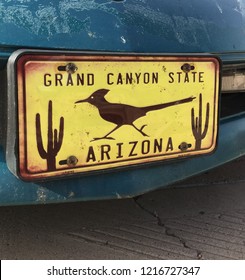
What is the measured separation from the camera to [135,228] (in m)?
2.79

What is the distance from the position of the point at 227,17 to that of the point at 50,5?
→ 1010 mm

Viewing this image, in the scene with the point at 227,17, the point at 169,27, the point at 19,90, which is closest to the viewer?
the point at 19,90

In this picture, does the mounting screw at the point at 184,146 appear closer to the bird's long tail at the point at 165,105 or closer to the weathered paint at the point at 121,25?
the bird's long tail at the point at 165,105

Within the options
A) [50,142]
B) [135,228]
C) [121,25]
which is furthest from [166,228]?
[121,25]

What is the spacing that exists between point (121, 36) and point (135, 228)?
1.20 m

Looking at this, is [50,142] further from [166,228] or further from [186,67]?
[166,228]

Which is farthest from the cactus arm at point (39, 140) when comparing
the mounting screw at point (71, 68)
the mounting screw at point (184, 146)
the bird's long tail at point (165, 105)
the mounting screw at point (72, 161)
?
the mounting screw at point (184, 146)

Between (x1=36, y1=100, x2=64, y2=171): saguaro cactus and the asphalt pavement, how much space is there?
2.38ft

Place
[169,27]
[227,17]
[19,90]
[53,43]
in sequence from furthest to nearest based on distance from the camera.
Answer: [227,17]
[169,27]
[53,43]
[19,90]

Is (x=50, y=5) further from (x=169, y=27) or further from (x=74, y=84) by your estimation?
(x=169, y=27)
